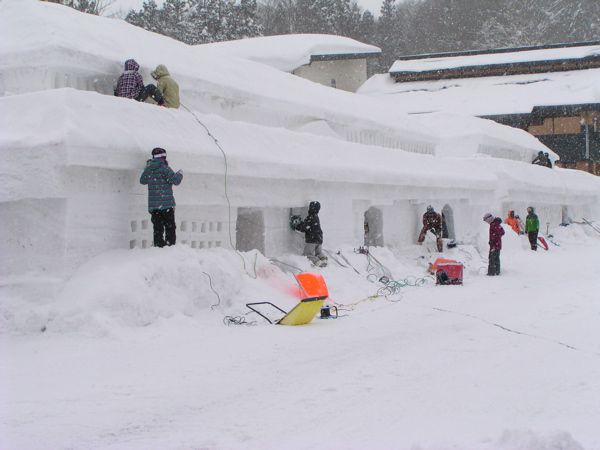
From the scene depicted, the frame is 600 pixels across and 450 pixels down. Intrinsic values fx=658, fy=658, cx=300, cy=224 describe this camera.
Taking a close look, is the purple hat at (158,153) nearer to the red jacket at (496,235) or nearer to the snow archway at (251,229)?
the snow archway at (251,229)

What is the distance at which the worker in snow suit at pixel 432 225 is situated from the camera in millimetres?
16578

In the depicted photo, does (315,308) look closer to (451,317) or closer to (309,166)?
(451,317)

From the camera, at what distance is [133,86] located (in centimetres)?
1012

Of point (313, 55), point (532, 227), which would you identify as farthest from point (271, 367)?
point (313, 55)

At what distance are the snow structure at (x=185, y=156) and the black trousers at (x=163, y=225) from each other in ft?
1.09

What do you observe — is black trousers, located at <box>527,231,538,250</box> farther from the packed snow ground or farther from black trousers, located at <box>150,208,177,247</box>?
black trousers, located at <box>150,208,177,247</box>

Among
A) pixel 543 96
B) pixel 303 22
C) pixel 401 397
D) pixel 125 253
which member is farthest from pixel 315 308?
pixel 303 22

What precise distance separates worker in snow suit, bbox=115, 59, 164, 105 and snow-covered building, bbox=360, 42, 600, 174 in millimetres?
25546

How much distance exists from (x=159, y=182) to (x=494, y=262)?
874cm

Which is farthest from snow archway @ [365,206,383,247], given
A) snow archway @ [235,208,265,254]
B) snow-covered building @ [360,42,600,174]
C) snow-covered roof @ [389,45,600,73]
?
snow-covered roof @ [389,45,600,73]

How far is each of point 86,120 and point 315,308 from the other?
3783mm

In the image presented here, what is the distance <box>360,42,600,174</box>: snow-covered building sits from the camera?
34.7m

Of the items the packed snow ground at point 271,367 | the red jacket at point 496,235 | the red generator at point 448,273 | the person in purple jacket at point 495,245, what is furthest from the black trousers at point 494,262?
the packed snow ground at point 271,367

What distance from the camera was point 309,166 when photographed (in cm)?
1228
